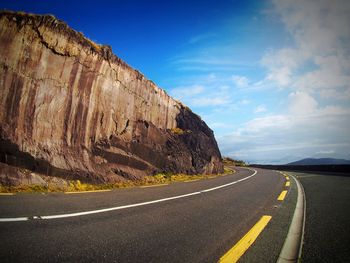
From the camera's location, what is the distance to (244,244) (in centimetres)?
372

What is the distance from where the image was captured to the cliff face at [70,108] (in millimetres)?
9883

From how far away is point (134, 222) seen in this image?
475 centimetres

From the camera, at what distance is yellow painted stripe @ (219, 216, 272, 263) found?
318 centimetres

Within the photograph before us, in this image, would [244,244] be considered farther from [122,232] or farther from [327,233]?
[122,232]

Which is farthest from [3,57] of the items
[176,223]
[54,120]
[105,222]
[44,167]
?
[176,223]

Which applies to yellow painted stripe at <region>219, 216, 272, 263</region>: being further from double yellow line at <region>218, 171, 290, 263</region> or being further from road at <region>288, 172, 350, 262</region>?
road at <region>288, 172, 350, 262</region>

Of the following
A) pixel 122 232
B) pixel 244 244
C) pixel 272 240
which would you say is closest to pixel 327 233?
pixel 272 240

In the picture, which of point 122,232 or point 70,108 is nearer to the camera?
point 122,232

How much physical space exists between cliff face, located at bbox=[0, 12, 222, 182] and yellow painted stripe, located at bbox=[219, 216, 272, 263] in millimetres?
8605

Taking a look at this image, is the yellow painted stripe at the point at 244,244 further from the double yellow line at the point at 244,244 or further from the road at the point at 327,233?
the road at the point at 327,233

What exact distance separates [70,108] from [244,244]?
1071 cm

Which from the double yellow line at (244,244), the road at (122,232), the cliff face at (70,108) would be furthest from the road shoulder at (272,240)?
the cliff face at (70,108)

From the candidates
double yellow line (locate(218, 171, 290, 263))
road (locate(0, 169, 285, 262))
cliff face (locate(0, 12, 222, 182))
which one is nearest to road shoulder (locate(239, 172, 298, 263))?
double yellow line (locate(218, 171, 290, 263))

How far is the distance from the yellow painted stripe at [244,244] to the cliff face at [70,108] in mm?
8605
